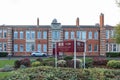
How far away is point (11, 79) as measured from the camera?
12.5 metres

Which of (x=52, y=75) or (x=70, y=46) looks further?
(x=70, y=46)

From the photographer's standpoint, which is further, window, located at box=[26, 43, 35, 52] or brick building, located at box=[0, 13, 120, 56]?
window, located at box=[26, 43, 35, 52]

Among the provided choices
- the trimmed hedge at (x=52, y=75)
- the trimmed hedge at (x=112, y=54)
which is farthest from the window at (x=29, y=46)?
the trimmed hedge at (x=52, y=75)

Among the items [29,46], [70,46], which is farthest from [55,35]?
[70,46]

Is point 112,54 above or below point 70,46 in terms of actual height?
below

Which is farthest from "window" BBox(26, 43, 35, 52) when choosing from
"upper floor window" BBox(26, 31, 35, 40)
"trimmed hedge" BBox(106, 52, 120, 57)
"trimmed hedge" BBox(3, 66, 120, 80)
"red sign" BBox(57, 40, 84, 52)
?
"trimmed hedge" BBox(3, 66, 120, 80)

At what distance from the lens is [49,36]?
254ft

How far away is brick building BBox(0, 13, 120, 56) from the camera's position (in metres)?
77.1

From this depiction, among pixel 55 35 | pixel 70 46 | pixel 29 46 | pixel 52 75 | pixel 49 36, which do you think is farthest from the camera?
pixel 29 46

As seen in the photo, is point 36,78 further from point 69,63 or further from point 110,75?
point 69,63

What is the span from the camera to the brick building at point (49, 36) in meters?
77.1

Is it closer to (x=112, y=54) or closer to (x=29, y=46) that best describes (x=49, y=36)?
(x=29, y=46)

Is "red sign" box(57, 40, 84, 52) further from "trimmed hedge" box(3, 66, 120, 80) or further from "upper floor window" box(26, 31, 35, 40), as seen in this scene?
"upper floor window" box(26, 31, 35, 40)

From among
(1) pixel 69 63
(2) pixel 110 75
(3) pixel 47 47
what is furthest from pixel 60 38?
(2) pixel 110 75
